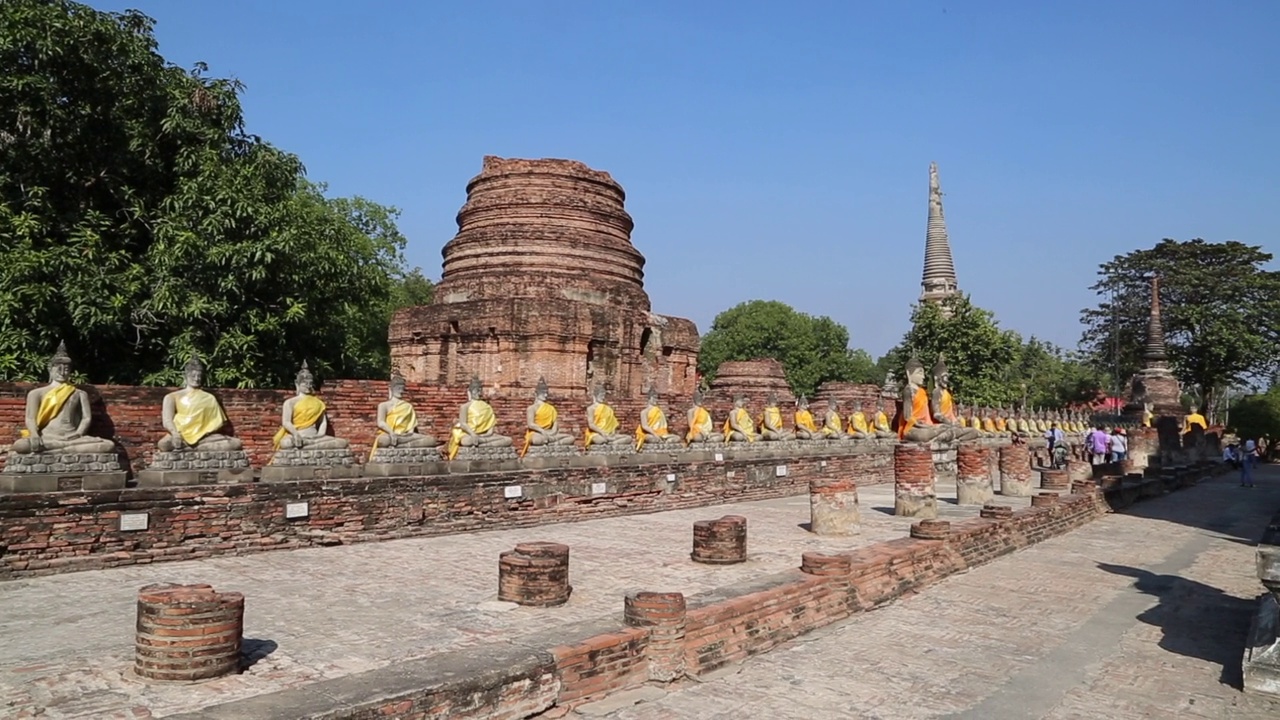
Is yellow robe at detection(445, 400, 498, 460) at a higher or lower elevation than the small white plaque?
higher

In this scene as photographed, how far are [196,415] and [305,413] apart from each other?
44.9 inches

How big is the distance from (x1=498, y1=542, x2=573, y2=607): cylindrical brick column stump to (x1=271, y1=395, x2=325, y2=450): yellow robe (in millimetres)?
4181

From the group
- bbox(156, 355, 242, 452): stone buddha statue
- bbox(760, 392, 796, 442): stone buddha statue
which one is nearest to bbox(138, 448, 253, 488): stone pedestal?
bbox(156, 355, 242, 452): stone buddha statue

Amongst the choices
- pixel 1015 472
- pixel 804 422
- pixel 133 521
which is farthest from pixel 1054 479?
pixel 133 521

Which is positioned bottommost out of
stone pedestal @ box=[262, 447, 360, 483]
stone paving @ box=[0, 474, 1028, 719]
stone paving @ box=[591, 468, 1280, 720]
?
stone paving @ box=[591, 468, 1280, 720]

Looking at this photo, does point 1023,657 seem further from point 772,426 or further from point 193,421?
point 772,426

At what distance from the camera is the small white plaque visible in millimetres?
7082

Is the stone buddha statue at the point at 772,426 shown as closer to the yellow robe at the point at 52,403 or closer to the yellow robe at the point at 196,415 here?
the yellow robe at the point at 196,415

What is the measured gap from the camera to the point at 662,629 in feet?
16.2

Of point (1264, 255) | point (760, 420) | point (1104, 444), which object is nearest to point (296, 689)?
point (760, 420)

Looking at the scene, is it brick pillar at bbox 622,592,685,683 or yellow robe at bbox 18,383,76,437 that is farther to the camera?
yellow robe at bbox 18,383,76,437

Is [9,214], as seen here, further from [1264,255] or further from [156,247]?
[1264,255]

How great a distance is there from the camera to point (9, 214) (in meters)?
12.5

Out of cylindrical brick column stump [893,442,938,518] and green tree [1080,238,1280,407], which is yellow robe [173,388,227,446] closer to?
cylindrical brick column stump [893,442,938,518]
